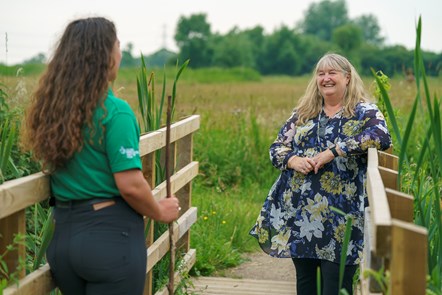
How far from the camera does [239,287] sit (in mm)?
5840

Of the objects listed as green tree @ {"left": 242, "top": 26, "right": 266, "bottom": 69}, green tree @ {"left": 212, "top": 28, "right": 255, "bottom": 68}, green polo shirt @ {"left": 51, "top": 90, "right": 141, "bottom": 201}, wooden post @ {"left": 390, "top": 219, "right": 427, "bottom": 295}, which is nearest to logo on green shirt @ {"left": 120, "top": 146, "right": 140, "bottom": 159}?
green polo shirt @ {"left": 51, "top": 90, "right": 141, "bottom": 201}

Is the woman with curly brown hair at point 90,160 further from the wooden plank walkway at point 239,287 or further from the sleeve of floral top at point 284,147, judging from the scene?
the wooden plank walkway at point 239,287

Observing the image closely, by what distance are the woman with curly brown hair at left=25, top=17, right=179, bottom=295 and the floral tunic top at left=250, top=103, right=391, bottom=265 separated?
158 cm

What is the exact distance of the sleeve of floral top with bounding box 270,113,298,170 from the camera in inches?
176

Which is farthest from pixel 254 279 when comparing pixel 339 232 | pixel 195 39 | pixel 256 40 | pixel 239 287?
pixel 256 40

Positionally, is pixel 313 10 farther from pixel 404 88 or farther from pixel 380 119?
pixel 380 119

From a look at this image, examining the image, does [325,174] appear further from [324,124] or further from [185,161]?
[185,161]

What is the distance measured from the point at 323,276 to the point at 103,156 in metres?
1.89

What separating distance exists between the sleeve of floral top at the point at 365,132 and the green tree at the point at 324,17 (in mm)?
133300

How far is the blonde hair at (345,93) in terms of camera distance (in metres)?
4.42

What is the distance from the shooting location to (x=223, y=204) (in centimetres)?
789

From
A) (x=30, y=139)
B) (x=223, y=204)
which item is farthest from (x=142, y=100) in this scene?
(x=223, y=204)

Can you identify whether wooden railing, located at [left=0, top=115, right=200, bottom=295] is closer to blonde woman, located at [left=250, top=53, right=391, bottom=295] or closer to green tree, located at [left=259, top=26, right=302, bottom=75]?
blonde woman, located at [left=250, top=53, right=391, bottom=295]

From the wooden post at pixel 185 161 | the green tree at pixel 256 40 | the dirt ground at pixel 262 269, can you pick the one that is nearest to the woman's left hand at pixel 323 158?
the wooden post at pixel 185 161
